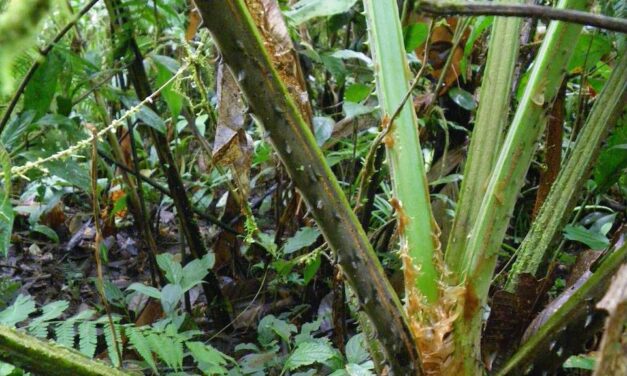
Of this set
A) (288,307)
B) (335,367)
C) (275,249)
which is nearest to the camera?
(335,367)

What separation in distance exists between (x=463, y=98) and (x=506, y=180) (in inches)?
28.6

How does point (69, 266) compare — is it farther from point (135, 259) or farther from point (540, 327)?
point (540, 327)

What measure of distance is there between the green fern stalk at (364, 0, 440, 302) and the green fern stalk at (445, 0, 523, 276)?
0.05 metres

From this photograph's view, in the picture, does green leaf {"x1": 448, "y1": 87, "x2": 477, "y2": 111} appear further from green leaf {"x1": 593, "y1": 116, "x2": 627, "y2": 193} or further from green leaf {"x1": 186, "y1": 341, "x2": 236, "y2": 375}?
green leaf {"x1": 186, "y1": 341, "x2": 236, "y2": 375}

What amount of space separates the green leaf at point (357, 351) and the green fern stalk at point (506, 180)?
21cm

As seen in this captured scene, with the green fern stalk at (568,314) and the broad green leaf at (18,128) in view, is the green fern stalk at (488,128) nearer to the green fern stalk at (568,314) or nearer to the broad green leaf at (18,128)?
the green fern stalk at (568,314)

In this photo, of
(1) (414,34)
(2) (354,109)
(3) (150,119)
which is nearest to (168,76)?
(3) (150,119)

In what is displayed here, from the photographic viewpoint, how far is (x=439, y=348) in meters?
0.77

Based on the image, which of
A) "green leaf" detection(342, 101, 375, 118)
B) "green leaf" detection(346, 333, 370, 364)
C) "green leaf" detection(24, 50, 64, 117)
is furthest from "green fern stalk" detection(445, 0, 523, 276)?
"green leaf" detection(24, 50, 64, 117)

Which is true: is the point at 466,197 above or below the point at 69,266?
above

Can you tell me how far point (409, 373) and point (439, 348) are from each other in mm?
51

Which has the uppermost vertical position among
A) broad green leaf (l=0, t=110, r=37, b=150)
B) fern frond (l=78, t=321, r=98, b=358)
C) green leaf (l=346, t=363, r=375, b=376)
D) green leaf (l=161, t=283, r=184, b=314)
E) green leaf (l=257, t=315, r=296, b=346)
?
broad green leaf (l=0, t=110, r=37, b=150)

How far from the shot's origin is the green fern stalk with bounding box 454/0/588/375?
771 millimetres

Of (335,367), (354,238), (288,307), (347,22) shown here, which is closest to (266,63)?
(354,238)
